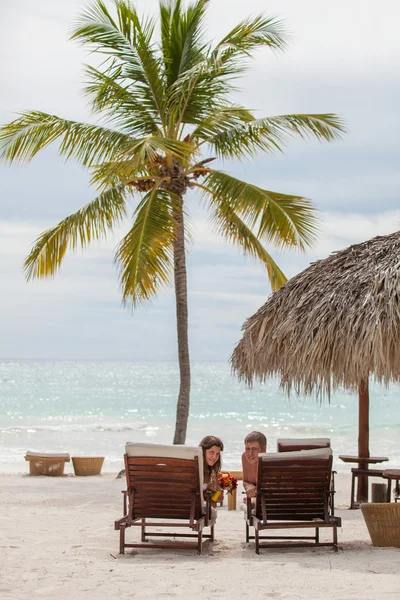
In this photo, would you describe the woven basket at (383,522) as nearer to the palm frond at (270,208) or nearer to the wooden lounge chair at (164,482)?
the wooden lounge chair at (164,482)

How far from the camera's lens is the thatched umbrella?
670 centimetres

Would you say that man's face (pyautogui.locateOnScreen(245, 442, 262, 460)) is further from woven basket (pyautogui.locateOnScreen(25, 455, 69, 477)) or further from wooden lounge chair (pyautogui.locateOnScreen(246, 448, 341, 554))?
woven basket (pyautogui.locateOnScreen(25, 455, 69, 477))

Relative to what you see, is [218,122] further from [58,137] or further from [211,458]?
[211,458]

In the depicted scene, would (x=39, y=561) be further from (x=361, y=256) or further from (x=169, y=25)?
(x=169, y=25)

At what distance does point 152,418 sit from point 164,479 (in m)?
35.6

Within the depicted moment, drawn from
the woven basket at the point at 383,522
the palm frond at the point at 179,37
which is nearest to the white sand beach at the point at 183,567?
the woven basket at the point at 383,522

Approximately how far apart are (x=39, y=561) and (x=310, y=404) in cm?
4293

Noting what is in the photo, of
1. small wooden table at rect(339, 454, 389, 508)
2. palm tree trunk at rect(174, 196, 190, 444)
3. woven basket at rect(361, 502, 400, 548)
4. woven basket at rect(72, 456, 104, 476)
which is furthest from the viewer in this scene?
woven basket at rect(72, 456, 104, 476)

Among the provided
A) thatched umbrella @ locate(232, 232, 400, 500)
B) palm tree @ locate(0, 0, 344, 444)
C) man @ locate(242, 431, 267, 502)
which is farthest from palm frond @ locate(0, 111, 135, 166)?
man @ locate(242, 431, 267, 502)

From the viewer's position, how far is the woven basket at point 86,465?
1262 centimetres

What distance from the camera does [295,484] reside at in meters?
5.73

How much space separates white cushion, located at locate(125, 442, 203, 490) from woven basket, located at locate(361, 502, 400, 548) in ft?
3.86

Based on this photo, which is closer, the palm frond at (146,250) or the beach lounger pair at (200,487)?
the beach lounger pair at (200,487)

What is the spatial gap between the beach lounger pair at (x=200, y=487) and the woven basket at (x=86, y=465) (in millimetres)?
6942
